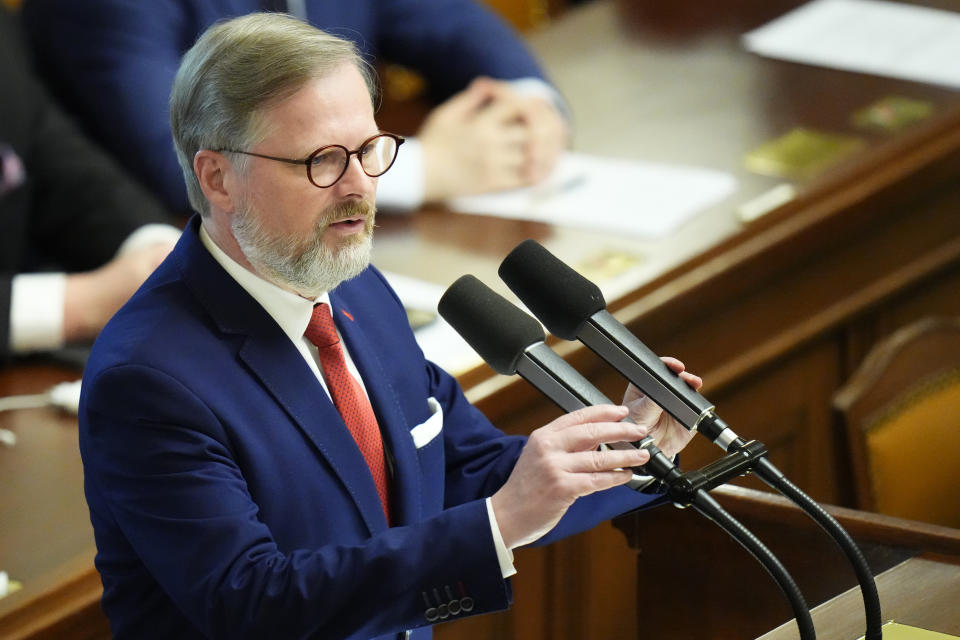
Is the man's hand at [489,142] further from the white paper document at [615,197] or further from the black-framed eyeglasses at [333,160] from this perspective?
the black-framed eyeglasses at [333,160]

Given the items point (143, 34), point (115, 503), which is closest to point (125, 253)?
point (143, 34)

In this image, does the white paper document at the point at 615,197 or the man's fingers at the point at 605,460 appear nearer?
the man's fingers at the point at 605,460

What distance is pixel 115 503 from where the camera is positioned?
1329 mm

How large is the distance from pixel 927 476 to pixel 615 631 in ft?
Result: 1.72

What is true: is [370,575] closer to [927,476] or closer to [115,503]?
[115,503]

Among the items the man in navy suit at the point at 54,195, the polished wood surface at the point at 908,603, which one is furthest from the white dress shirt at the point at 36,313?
the polished wood surface at the point at 908,603

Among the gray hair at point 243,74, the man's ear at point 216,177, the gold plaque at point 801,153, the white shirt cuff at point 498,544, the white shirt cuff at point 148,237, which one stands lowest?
the gold plaque at point 801,153

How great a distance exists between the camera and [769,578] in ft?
5.87

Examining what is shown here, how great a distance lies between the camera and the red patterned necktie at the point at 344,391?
1.47 meters

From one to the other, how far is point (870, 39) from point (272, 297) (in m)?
2.35

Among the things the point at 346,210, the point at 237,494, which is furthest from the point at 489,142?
the point at 237,494

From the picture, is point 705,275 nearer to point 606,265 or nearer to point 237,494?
point 606,265

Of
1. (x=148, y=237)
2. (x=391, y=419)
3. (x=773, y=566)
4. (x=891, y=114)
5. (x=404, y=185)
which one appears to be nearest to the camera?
(x=773, y=566)

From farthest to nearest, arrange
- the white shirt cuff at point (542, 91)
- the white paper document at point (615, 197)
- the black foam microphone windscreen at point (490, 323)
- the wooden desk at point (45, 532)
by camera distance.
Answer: the white shirt cuff at point (542, 91)
the white paper document at point (615, 197)
the wooden desk at point (45, 532)
the black foam microphone windscreen at point (490, 323)
